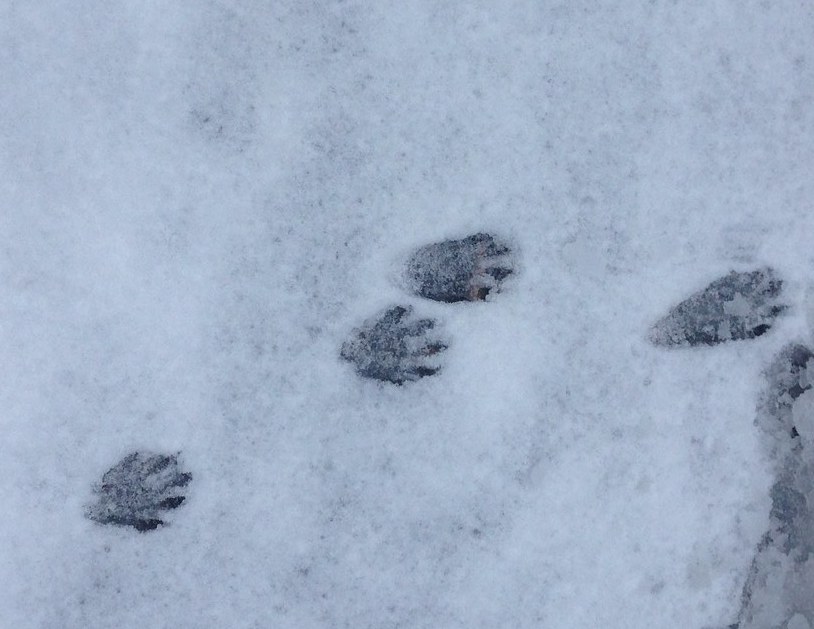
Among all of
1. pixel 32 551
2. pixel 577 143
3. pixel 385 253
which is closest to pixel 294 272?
pixel 385 253

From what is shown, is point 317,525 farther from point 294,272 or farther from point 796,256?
point 796,256

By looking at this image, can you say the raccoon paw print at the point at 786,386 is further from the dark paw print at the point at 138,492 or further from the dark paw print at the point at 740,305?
the dark paw print at the point at 138,492

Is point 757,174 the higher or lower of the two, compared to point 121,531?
higher

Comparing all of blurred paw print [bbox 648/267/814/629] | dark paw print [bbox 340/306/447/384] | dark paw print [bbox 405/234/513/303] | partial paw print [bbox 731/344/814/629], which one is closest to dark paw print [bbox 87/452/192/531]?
dark paw print [bbox 340/306/447/384]

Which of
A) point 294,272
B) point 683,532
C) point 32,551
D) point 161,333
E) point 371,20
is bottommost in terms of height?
point 32,551

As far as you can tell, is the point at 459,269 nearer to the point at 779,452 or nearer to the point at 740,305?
the point at 740,305

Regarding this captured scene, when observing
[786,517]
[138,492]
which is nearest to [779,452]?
[786,517]

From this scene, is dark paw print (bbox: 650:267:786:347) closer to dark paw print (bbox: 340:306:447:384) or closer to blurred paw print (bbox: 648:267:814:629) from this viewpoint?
blurred paw print (bbox: 648:267:814:629)
